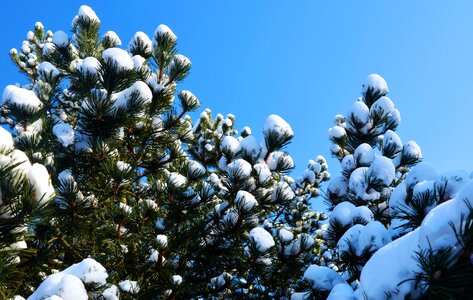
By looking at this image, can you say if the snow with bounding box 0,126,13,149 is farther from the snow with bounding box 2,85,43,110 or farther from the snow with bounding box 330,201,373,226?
the snow with bounding box 330,201,373,226

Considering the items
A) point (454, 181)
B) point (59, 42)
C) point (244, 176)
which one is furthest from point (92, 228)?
point (454, 181)

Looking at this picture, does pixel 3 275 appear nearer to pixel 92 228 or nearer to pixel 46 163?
pixel 46 163

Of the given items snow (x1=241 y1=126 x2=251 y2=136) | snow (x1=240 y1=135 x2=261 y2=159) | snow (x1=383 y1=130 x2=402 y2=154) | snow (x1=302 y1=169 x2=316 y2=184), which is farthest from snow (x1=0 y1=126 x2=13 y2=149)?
snow (x1=241 y1=126 x2=251 y2=136)

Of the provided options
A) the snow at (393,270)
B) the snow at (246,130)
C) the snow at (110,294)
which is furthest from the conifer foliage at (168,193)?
the snow at (246,130)

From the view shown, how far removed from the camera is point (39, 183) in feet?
6.13

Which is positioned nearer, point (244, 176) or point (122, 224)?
point (244, 176)

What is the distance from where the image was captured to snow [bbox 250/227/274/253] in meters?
3.66

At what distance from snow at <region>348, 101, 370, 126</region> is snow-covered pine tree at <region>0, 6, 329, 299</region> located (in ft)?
3.76

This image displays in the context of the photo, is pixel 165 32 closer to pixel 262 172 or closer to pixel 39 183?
pixel 262 172

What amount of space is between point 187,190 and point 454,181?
2922mm

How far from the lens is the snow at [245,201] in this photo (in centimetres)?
398

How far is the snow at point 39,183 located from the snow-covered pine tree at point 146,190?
4.88 feet

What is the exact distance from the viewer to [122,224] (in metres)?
4.55

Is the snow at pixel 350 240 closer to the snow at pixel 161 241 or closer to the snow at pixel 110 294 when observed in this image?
the snow at pixel 110 294
